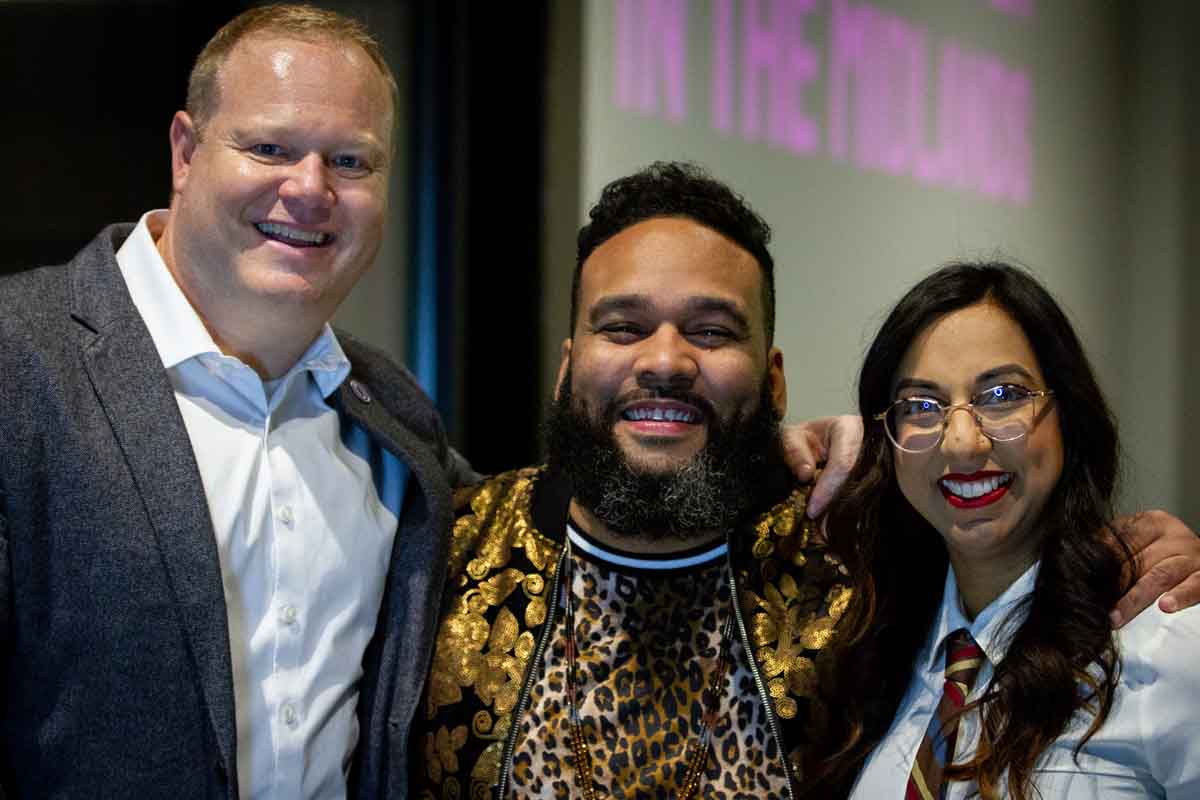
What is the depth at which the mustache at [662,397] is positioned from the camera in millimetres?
2148

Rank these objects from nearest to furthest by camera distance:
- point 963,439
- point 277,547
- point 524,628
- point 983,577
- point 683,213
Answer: point 963,439
point 983,577
point 277,547
point 524,628
point 683,213

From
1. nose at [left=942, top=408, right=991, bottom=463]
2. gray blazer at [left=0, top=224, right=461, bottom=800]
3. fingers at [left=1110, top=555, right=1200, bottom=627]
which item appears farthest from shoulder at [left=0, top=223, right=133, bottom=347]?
fingers at [left=1110, top=555, right=1200, bottom=627]

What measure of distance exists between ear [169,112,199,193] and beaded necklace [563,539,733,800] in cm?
87

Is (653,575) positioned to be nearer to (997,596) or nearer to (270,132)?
(997,596)

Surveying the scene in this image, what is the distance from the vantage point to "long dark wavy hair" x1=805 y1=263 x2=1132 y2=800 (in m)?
1.67

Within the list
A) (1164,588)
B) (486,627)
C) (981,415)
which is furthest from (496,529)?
(1164,588)

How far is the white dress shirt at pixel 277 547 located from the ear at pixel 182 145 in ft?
0.29

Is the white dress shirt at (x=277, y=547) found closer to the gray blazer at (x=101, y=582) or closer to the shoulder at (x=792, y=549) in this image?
the gray blazer at (x=101, y=582)

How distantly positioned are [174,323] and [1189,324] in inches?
162

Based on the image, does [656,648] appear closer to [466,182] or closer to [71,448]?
[71,448]

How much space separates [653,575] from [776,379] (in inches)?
15.3

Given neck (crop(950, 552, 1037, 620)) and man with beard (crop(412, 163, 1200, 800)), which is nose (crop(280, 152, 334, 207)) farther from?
neck (crop(950, 552, 1037, 620))

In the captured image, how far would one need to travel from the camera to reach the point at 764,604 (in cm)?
217

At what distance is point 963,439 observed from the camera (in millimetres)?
1737
